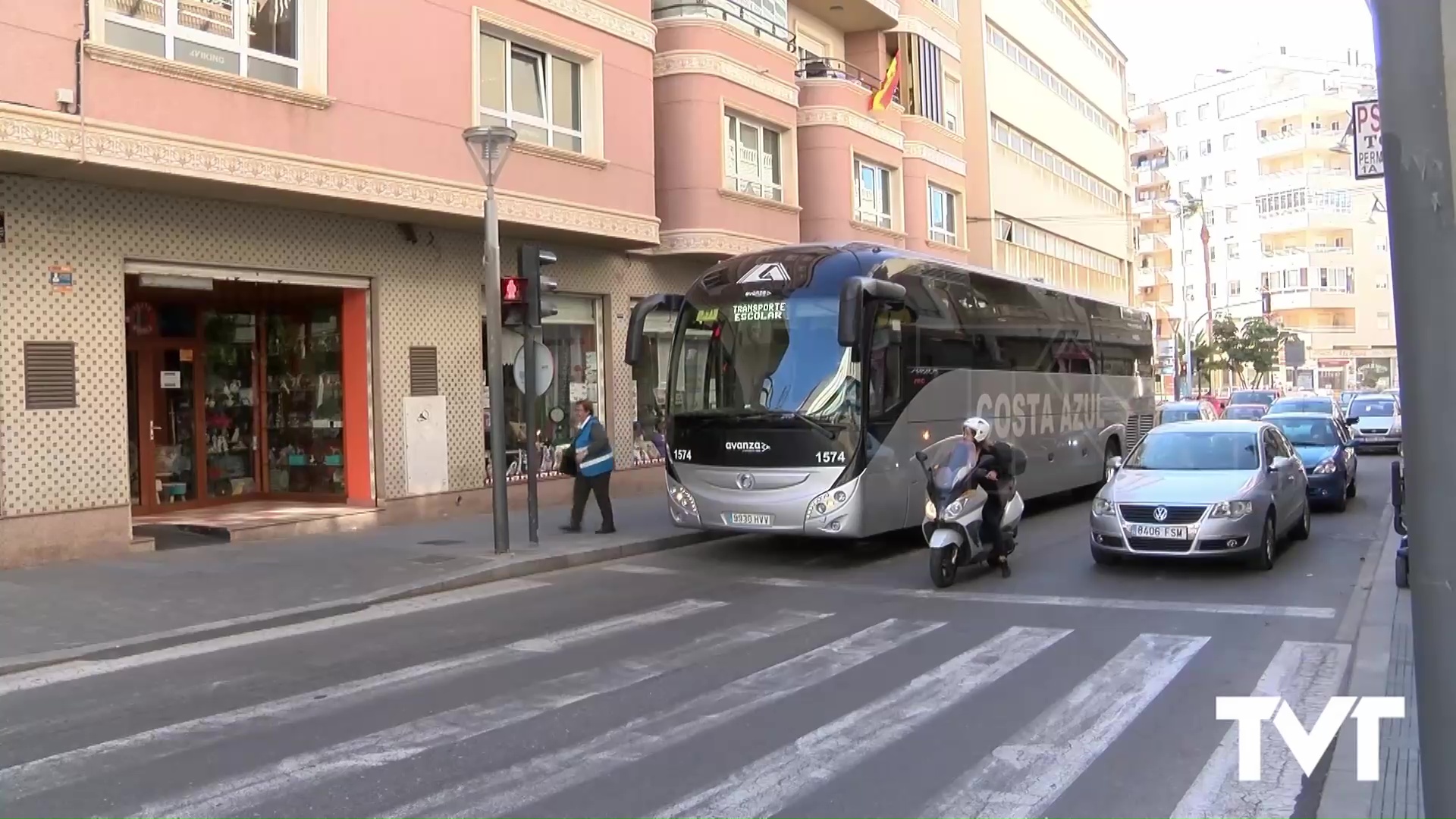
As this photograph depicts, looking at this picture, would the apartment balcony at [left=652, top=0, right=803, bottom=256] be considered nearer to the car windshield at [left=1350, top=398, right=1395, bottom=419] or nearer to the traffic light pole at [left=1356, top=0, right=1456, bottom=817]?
the traffic light pole at [left=1356, top=0, right=1456, bottom=817]

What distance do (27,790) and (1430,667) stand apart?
5.77 meters

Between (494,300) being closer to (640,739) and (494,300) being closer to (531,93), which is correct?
(531,93)

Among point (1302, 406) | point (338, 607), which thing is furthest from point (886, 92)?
point (338, 607)

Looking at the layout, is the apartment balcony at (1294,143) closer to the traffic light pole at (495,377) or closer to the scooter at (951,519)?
the scooter at (951,519)

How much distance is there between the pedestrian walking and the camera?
14.4 metres

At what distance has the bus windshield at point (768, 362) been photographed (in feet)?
38.9

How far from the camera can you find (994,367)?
597 inches

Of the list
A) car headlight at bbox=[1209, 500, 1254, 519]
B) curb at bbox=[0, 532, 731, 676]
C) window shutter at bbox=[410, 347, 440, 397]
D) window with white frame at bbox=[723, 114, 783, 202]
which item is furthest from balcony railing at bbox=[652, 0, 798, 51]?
car headlight at bbox=[1209, 500, 1254, 519]

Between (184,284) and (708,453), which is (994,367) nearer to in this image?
(708,453)

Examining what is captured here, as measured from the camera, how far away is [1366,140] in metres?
9.42

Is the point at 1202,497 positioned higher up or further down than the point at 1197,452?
further down

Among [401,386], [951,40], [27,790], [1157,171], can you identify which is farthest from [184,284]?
[1157,171]

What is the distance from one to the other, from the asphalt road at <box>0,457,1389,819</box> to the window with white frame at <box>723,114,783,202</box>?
38.4 feet

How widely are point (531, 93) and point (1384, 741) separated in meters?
14.5
